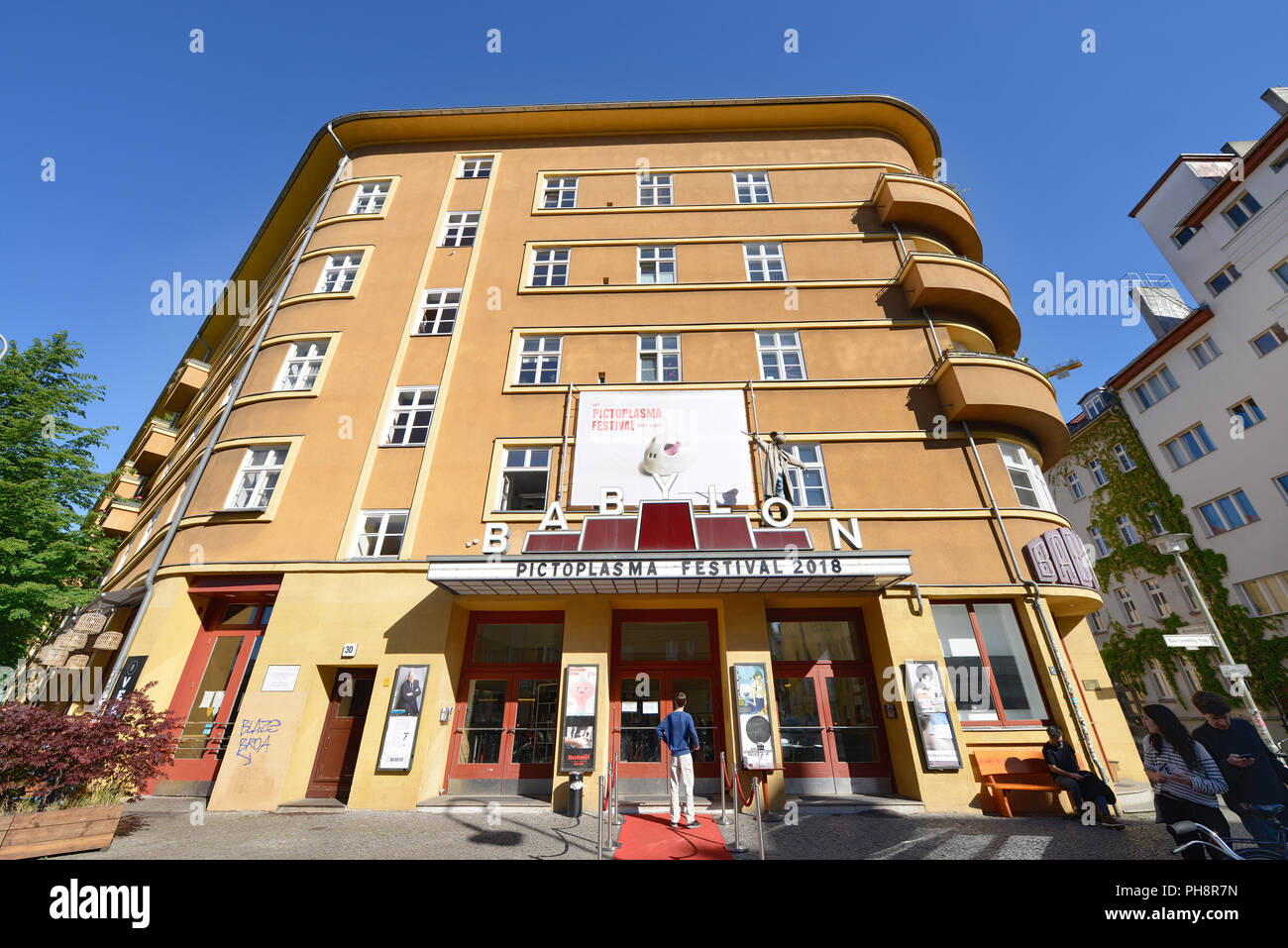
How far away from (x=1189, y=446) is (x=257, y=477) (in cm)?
4078

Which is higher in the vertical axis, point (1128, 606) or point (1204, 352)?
point (1204, 352)

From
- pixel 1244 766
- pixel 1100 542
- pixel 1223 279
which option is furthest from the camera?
pixel 1100 542

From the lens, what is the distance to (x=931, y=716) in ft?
38.3

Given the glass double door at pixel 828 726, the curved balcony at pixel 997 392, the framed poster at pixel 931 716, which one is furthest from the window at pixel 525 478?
the curved balcony at pixel 997 392

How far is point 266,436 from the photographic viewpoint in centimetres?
1584

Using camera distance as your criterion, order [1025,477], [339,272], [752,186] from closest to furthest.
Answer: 1. [1025,477]
2. [339,272]
3. [752,186]

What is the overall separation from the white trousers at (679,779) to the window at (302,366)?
50.3 ft

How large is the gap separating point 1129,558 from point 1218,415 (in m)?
8.17

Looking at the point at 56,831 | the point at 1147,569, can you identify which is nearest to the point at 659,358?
the point at 56,831

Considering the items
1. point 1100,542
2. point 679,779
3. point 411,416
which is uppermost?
point 1100,542

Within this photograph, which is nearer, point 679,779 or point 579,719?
point 679,779

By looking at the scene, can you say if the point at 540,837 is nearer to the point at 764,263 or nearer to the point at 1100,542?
the point at 764,263

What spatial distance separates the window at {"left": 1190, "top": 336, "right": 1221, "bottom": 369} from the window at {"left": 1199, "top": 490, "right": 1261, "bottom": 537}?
22.9 ft
